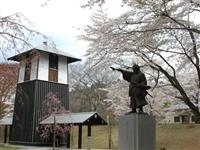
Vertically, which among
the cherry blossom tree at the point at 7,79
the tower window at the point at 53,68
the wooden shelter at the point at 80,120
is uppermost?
the tower window at the point at 53,68

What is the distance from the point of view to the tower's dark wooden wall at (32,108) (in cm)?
2464

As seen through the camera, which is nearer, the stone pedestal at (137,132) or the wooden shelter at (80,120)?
the stone pedestal at (137,132)

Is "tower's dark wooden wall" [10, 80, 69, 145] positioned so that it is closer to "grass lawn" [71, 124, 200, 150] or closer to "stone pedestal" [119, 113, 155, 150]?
"grass lawn" [71, 124, 200, 150]

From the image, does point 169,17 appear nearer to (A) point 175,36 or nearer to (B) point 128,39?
(B) point 128,39

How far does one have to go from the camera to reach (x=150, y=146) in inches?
308

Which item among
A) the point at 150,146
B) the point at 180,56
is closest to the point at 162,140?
the point at 180,56

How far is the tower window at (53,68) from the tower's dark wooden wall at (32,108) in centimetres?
49

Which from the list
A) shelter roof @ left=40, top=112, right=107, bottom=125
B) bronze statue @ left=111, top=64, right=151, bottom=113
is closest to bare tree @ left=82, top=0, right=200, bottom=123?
bronze statue @ left=111, top=64, right=151, bottom=113

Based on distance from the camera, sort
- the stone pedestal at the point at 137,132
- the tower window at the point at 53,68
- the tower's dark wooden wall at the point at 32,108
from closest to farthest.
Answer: the stone pedestal at the point at 137,132 < the tower's dark wooden wall at the point at 32,108 < the tower window at the point at 53,68

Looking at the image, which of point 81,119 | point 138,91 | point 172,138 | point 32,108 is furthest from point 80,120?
point 138,91

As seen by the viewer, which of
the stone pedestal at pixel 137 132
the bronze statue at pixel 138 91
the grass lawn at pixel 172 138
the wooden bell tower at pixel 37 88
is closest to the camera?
the stone pedestal at pixel 137 132

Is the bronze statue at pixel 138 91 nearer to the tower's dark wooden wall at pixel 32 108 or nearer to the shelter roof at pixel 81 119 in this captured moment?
the shelter roof at pixel 81 119

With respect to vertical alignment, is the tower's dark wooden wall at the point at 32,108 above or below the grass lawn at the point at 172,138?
above

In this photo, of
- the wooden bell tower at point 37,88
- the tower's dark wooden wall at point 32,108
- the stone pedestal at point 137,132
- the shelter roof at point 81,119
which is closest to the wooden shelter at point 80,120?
the shelter roof at point 81,119
